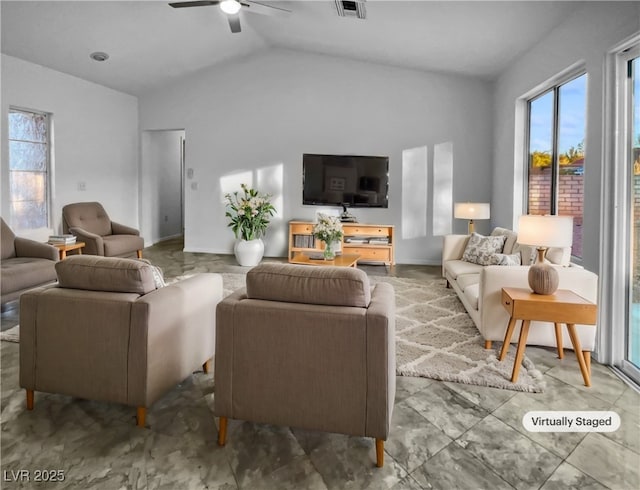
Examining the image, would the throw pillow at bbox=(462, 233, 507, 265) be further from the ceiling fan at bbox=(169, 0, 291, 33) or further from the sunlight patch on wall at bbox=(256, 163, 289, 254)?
the sunlight patch on wall at bbox=(256, 163, 289, 254)

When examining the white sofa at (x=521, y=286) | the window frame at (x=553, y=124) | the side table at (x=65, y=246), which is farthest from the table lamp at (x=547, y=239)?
the side table at (x=65, y=246)

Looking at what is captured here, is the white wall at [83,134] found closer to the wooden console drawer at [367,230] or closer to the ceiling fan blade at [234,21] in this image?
the ceiling fan blade at [234,21]

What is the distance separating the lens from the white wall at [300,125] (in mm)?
6512

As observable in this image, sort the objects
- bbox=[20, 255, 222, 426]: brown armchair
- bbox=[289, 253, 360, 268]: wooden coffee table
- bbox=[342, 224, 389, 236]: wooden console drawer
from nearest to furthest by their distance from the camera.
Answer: bbox=[20, 255, 222, 426]: brown armchair
bbox=[289, 253, 360, 268]: wooden coffee table
bbox=[342, 224, 389, 236]: wooden console drawer

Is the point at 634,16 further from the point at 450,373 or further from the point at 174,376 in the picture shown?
the point at 174,376

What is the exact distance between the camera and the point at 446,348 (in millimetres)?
3232

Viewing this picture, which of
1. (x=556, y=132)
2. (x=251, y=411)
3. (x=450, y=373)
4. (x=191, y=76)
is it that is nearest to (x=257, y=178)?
(x=191, y=76)

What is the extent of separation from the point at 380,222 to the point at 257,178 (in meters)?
2.11

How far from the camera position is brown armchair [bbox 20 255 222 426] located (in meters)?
2.08

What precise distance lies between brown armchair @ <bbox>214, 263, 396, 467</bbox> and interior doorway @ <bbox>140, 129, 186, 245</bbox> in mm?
6586

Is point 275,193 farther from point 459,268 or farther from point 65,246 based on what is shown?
point 459,268

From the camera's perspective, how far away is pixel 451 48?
5.27 m

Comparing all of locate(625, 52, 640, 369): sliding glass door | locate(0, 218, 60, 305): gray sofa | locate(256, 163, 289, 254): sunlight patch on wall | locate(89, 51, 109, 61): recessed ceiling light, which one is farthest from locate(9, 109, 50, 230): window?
locate(625, 52, 640, 369): sliding glass door

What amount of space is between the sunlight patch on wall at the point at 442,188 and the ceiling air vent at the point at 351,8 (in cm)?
Result: 245
